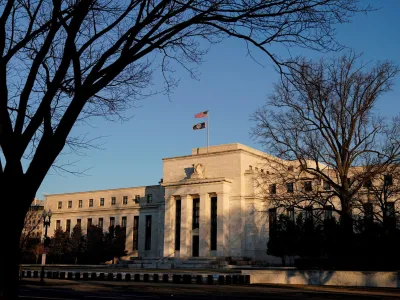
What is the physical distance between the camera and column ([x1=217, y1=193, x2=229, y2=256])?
6862cm

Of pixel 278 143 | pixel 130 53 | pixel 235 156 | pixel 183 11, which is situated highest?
pixel 235 156

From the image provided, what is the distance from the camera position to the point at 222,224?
6950cm

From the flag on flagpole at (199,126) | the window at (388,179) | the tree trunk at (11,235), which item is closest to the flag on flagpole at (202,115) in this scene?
the flag on flagpole at (199,126)

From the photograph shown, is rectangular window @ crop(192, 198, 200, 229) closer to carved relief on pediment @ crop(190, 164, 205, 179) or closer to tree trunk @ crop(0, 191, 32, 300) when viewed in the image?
carved relief on pediment @ crop(190, 164, 205, 179)

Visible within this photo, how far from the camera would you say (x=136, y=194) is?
87812 mm

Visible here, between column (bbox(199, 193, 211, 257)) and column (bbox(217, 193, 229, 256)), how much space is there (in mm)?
1782

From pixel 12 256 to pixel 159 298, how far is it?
11695mm

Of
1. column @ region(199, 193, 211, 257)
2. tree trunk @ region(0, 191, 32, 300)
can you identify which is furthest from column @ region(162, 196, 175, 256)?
tree trunk @ region(0, 191, 32, 300)

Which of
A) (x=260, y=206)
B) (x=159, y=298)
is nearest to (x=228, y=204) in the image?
(x=260, y=206)

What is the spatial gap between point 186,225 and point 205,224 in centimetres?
328

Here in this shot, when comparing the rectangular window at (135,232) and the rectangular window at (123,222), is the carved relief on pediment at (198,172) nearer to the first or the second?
the rectangular window at (135,232)

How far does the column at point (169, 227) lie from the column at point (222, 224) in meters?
8.25

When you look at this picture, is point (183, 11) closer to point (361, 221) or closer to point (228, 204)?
point (361, 221)

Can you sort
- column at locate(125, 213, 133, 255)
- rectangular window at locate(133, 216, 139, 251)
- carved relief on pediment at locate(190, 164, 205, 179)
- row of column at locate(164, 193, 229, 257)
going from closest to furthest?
row of column at locate(164, 193, 229, 257), carved relief on pediment at locate(190, 164, 205, 179), column at locate(125, 213, 133, 255), rectangular window at locate(133, 216, 139, 251)
